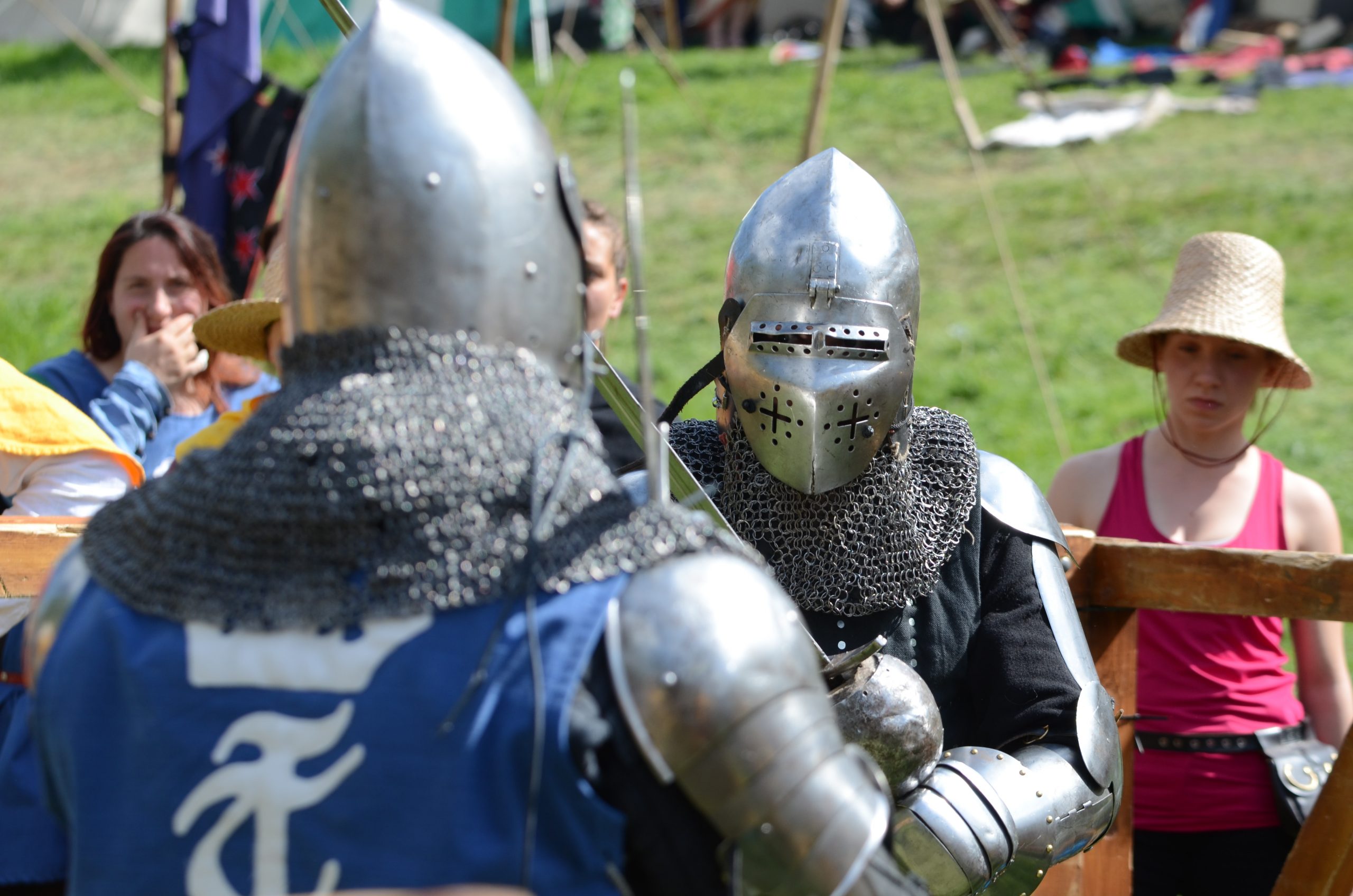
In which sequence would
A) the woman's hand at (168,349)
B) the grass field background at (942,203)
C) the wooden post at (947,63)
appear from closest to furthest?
the woman's hand at (168,349) < the wooden post at (947,63) < the grass field background at (942,203)

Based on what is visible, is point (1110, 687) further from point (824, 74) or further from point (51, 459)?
point (824, 74)

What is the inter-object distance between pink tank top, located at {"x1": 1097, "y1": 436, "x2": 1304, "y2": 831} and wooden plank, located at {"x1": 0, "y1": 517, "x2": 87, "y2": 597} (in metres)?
2.83

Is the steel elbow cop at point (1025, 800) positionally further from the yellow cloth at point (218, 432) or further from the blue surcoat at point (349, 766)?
the yellow cloth at point (218, 432)

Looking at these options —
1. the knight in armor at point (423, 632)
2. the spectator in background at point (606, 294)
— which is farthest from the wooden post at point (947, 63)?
the knight in armor at point (423, 632)

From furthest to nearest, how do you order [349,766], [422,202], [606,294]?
[606,294], [422,202], [349,766]

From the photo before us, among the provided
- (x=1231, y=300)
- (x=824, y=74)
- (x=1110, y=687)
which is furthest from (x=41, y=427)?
(x=824, y=74)

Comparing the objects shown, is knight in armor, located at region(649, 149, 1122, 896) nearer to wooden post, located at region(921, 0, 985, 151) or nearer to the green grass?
wooden post, located at region(921, 0, 985, 151)

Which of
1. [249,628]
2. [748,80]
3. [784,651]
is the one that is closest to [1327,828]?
[784,651]

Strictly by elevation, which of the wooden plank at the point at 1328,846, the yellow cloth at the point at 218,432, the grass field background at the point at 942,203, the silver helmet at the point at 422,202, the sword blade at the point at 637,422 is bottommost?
the grass field background at the point at 942,203

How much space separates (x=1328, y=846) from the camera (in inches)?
123

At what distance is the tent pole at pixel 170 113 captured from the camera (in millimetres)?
6238

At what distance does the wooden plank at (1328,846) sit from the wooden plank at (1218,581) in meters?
0.33

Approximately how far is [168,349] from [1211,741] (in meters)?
3.30

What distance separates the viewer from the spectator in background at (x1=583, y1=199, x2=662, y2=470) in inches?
174
